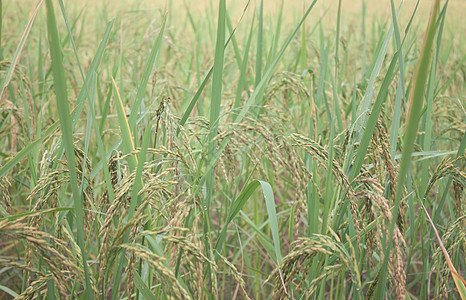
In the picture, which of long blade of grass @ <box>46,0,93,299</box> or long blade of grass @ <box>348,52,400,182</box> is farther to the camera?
long blade of grass @ <box>348,52,400,182</box>

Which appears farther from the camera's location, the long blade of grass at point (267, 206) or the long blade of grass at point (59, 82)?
the long blade of grass at point (267, 206)

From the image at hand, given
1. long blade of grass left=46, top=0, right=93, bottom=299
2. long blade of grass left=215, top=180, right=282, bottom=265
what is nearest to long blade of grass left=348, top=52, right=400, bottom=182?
long blade of grass left=215, top=180, right=282, bottom=265

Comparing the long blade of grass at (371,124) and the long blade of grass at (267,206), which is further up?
the long blade of grass at (371,124)

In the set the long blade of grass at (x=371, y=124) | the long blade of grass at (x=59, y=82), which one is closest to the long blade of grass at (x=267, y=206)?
the long blade of grass at (x=371, y=124)

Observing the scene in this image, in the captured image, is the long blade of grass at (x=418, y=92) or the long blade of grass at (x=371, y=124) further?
the long blade of grass at (x=371, y=124)

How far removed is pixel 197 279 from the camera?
752 mm

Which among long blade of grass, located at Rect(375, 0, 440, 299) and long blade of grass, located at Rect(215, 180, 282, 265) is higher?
long blade of grass, located at Rect(375, 0, 440, 299)

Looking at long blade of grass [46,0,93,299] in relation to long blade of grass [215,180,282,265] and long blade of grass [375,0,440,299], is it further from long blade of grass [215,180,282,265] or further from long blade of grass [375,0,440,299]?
long blade of grass [375,0,440,299]

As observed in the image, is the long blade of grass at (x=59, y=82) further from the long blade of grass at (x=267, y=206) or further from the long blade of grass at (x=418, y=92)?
the long blade of grass at (x=418, y=92)

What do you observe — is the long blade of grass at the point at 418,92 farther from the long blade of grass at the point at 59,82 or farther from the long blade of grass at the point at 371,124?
the long blade of grass at the point at 59,82

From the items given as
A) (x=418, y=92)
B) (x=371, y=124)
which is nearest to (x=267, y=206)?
(x=371, y=124)

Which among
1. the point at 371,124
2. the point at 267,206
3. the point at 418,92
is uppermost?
the point at 418,92

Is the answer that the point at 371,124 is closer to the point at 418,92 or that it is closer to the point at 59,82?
the point at 418,92

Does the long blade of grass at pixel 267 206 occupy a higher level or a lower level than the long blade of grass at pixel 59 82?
lower
